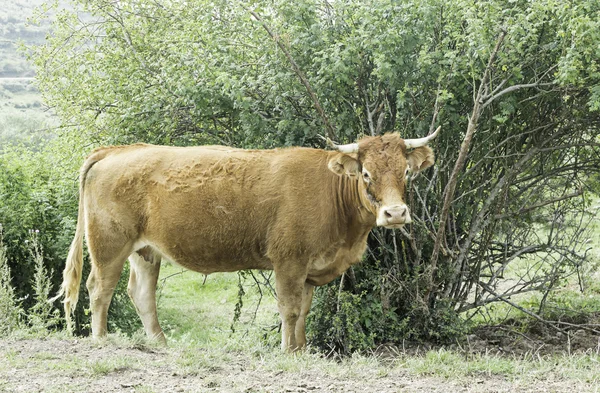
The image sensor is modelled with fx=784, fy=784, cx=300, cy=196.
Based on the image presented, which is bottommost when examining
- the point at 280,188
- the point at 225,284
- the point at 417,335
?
the point at 225,284

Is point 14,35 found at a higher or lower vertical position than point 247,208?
higher

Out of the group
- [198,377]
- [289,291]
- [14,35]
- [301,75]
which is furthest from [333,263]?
[14,35]

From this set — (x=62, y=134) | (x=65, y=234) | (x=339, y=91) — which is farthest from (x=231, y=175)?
(x=62, y=134)

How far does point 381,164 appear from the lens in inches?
277

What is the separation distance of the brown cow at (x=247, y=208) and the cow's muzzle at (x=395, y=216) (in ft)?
1.16

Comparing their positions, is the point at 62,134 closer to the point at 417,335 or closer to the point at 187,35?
the point at 187,35

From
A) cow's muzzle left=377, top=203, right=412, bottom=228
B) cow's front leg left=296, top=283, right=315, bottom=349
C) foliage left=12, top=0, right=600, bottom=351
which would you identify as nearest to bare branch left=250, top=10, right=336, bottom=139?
foliage left=12, top=0, right=600, bottom=351

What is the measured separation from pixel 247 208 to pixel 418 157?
5.53 ft

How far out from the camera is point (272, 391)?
5.20 metres

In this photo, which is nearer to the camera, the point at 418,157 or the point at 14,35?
the point at 418,157

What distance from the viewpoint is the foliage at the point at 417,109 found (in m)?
7.55

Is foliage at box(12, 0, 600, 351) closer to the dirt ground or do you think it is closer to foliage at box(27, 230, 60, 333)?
foliage at box(27, 230, 60, 333)

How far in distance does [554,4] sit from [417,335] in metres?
3.58

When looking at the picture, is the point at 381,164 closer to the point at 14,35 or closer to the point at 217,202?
the point at 217,202
